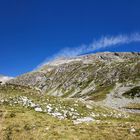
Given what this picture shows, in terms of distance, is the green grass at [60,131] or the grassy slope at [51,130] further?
the grassy slope at [51,130]

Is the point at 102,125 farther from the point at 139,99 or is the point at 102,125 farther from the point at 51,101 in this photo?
the point at 139,99

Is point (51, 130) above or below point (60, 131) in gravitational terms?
above

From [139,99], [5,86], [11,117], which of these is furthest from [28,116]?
[139,99]

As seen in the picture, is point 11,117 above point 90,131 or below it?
above

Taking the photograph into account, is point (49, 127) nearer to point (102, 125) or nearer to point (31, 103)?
point (102, 125)

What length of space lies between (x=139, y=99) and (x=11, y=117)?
154 meters

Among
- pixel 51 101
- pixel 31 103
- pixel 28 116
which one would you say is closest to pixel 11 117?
pixel 28 116

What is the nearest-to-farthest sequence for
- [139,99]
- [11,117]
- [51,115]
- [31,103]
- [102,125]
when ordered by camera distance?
[102,125]
[11,117]
[51,115]
[31,103]
[139,99]

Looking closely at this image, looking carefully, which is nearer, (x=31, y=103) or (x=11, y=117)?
(x=11, y=117)

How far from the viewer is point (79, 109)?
160ft

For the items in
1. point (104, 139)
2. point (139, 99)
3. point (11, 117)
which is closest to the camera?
point (104, 139)

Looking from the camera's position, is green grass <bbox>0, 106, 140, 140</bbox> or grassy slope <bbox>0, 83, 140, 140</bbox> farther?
grassy slope <bbox>0, 83, 140, 140</bbox>

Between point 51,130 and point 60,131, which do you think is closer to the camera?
point 60,131

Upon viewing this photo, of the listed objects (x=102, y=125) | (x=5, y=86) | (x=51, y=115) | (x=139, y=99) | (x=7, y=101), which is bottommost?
(x=102, y=125)
